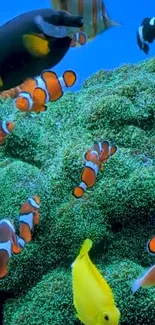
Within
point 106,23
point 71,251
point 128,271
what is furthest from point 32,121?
point 106,23

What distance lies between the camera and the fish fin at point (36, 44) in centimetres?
105

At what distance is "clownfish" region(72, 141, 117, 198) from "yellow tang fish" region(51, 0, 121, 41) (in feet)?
3.88

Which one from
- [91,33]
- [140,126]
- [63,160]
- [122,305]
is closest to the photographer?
[91,33]

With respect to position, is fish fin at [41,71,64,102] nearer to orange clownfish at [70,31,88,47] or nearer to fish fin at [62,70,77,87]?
fish fin at [62,70,77,87]

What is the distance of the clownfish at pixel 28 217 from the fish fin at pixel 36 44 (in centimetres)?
149

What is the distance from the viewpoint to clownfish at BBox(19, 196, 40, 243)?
8.16ft

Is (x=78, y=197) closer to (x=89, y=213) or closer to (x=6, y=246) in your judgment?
(x=89, y=213)

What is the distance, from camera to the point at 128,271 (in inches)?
95.5

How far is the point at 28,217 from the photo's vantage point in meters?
2.56

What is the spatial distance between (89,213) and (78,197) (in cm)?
12

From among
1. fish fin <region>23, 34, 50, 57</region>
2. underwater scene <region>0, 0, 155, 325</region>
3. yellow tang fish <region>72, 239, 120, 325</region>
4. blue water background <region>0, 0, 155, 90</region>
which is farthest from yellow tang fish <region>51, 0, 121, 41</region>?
blue water background <region>0, 0, 155, 90</region>

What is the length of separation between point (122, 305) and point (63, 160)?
1.03m

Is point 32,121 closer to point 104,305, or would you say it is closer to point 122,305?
point 122,305

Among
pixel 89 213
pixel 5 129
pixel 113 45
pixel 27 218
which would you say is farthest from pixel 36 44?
pixel 113 45
